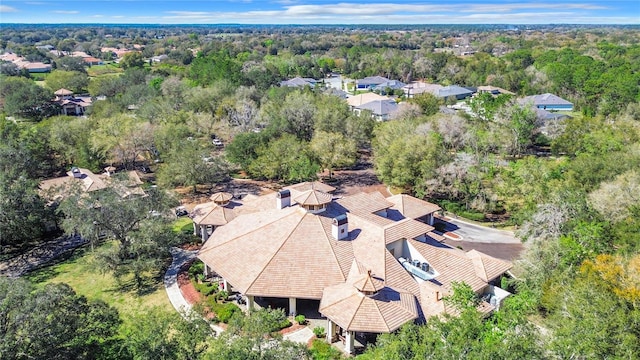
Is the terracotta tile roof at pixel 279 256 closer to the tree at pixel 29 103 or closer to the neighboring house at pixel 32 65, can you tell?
the tree at pixel 29 103

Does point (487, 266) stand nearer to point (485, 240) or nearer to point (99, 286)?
point (485, 240)

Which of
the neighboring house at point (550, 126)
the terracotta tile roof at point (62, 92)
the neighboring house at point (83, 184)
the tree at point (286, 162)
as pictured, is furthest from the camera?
the terracotta tile roof at point (62, 92)

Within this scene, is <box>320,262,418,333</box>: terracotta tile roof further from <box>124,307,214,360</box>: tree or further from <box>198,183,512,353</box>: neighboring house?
<box>124,307,214,360</box>: tree

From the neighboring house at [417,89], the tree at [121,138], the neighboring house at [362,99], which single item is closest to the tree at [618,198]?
the tree at [121,138]

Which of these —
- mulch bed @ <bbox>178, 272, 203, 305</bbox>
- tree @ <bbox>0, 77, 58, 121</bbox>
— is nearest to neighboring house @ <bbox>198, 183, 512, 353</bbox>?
mulch bed @ <bbox>178, 272, 203, 305</bbox>

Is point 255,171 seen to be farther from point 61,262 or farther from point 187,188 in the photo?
point 61,262

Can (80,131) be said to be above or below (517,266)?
above

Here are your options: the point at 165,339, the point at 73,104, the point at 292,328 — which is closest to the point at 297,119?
the point at 292,328

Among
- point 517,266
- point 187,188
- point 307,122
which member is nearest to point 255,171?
point 187,188
